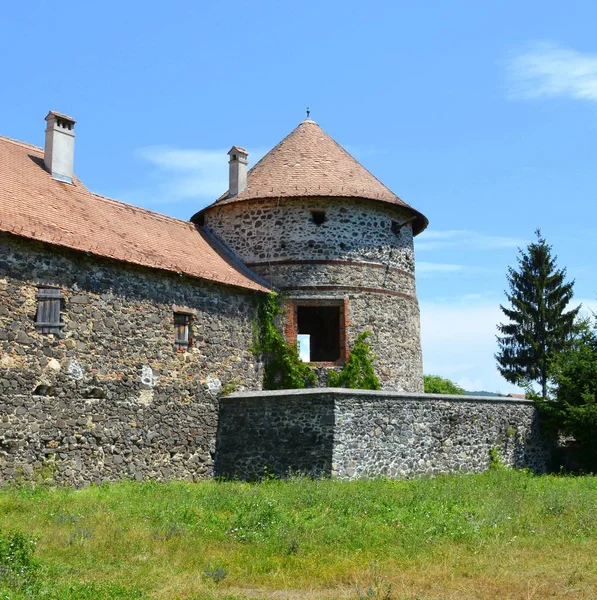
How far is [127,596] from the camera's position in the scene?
781 centimetres

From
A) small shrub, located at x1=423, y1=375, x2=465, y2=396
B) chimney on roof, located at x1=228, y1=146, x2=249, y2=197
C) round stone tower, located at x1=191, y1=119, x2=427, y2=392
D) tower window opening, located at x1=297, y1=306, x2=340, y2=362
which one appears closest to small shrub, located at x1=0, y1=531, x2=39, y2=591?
round stone tower, located at x1=191, y1=119, x2=427, y2=392

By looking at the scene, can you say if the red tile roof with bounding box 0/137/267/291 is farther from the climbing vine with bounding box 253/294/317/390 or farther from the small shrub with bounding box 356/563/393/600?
the small shrub with bounding box 356/563/393/600

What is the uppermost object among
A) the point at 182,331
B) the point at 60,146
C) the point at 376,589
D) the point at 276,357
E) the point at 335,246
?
the point at 60,146

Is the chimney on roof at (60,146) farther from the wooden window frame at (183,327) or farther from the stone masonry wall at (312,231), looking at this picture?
the stone masonry wall at (312,231)

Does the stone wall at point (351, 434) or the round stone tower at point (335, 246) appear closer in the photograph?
the stone wall at point (351, 434)

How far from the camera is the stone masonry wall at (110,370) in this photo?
15602 mm

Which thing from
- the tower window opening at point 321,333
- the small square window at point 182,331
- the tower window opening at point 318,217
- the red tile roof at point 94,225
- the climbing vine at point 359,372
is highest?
the tower window opening at point 318,217

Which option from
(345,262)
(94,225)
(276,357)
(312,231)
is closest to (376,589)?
(94,225)

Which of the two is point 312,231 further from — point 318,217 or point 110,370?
point 110,370

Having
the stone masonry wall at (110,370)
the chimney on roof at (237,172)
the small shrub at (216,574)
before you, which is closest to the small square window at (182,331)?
the stone masonry wall at (110,370)

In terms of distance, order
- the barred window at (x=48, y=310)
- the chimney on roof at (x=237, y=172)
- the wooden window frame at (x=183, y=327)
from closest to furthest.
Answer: the barred window at (x=48, y=310) < the wooden window frame at (x=183, y=327) < the chimney on roof at (x=237, y=172)

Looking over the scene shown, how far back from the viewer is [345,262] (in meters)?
21.9

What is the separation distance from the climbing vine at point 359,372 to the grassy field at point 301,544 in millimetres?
5829

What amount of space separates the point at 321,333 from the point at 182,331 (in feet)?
28.7
